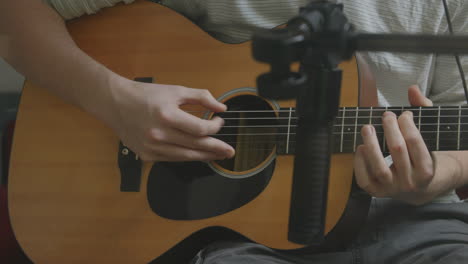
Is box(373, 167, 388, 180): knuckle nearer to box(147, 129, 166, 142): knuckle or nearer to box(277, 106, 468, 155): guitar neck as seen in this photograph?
box(277, 106, 468, 155): guitar neck

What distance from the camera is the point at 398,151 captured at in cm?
74

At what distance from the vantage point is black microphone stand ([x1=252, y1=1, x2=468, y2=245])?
346 millimetres

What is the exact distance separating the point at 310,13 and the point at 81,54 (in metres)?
0.65

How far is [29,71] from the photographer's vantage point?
3.11ft

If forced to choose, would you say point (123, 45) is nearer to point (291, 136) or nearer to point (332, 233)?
point (291, 136)

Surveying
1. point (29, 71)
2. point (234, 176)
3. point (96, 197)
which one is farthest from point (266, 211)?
point (29, 71)

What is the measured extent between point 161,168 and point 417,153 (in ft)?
1.50

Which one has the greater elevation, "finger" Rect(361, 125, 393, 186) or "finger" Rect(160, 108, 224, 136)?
"finger" Rect(160, 108, 224, 136)

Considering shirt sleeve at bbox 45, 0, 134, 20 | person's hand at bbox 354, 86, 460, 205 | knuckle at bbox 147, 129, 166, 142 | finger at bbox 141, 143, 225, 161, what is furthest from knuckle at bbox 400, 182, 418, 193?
shirt sleeve at bbox 45, 0, 134, 20

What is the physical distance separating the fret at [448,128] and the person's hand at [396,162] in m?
0.04

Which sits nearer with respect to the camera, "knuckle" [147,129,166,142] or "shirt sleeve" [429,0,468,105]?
"knuckle" [147,129,166,142]

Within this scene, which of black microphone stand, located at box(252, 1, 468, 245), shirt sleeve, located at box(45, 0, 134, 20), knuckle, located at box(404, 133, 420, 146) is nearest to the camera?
black microphone stand, located at box(252, 1, 468, 245)

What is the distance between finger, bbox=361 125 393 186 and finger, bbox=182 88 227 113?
246mm

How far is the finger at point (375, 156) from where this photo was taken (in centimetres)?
75
